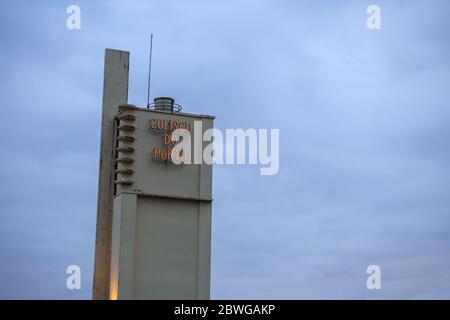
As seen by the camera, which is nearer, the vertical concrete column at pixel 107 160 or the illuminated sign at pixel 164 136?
the vertical concrete column at pixel 107 160

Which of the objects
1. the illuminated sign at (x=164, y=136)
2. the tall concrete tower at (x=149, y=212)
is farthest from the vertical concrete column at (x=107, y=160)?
the illuminated sign at (x=164, y=136)

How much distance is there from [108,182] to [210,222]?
328 inches

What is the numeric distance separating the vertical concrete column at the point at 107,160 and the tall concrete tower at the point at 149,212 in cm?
7

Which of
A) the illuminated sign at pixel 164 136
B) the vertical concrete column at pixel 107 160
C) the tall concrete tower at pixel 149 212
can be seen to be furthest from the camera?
the illuminated sign at pixel 164 136

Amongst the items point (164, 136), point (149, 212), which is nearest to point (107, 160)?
point (164, 136)

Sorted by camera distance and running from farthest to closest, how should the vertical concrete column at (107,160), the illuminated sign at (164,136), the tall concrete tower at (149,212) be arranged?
1. the illuminated sign at (164,136)
2. the vertical concrete column at (107,160)
3. the tall concrete tower at (149,212)

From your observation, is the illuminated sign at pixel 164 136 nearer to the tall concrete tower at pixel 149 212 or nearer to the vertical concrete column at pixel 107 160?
the tall concrete tower at pixel 149 212

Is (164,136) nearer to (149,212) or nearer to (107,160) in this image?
(107,160)

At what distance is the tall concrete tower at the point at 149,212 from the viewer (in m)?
60.7

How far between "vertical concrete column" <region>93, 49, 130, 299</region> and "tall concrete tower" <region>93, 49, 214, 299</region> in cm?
7

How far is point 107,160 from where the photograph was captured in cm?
6431
